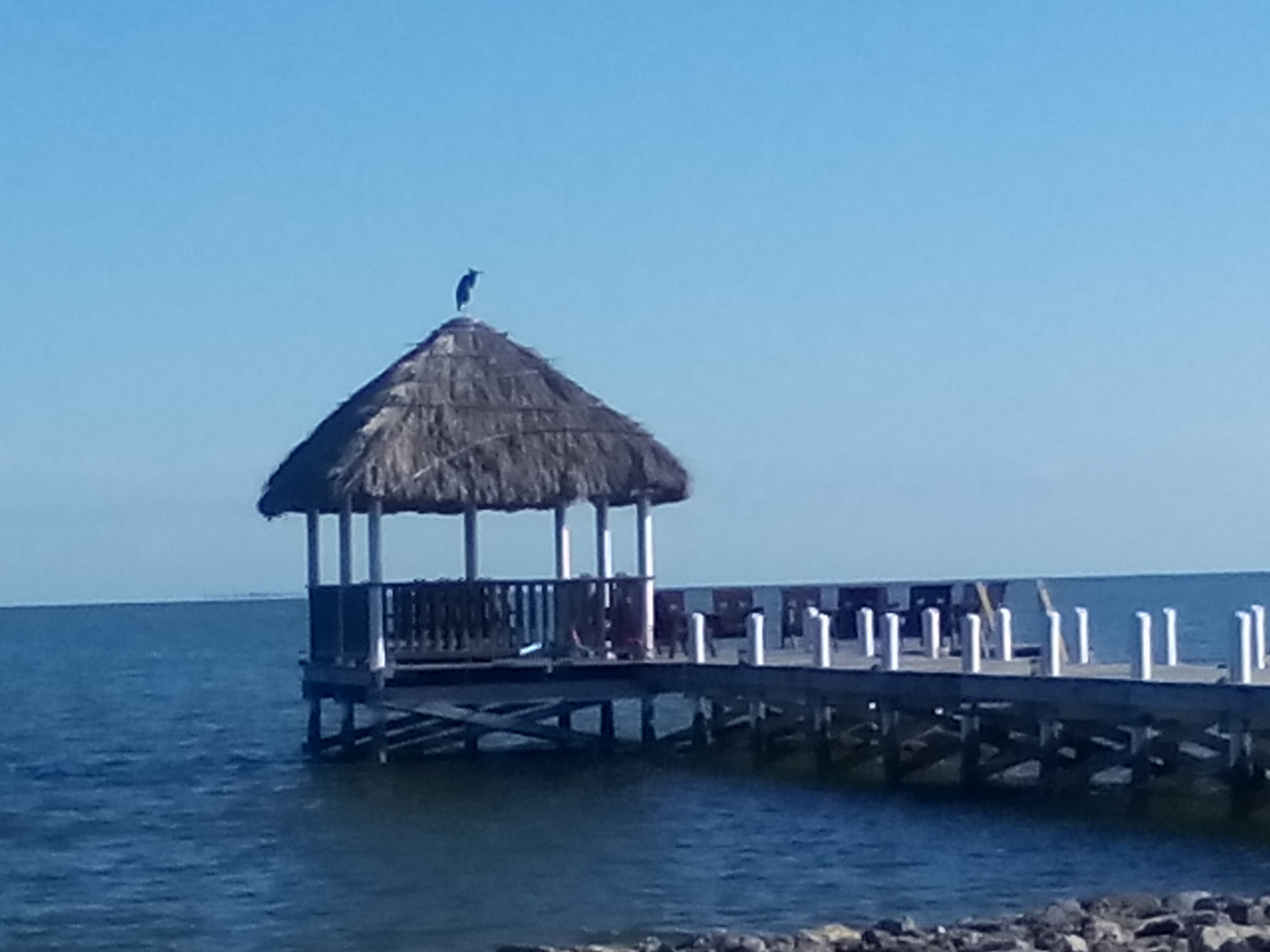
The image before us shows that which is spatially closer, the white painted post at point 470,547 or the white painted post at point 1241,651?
the white painted post at point 1241,651

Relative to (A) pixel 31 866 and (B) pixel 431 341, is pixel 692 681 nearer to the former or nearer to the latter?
(B) pixel 431 341

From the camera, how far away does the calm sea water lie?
19156 mm

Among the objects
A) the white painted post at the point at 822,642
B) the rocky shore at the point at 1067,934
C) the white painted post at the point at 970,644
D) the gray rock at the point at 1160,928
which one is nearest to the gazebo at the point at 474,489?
the white painted post at the point at 822,642

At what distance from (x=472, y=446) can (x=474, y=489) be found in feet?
1.89

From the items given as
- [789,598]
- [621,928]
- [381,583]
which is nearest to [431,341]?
[381,583]

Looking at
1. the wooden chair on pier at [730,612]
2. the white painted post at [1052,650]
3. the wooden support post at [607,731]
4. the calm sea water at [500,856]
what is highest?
Answer: the wooden chair on pier at [730,612]

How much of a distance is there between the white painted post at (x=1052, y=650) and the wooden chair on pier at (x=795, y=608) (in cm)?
810

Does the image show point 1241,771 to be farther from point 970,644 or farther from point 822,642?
point 822,642

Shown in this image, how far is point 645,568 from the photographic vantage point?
30375mm

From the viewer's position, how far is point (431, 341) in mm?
31141

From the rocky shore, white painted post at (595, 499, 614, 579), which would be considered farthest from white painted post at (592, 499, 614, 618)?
the rocky shore

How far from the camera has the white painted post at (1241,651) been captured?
2066 centimetres

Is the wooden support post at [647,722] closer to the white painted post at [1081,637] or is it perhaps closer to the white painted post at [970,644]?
the white painted post at [1081,637]

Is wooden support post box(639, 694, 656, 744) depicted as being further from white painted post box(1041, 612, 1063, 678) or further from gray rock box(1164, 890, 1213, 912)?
gray rock box(1164, 890, 1213, 912)
